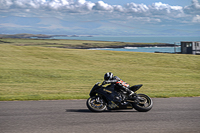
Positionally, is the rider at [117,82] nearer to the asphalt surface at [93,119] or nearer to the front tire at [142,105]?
the front tire at [142,105]

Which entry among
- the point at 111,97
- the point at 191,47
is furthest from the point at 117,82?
the point at 191,47

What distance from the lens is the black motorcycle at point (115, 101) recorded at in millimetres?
9844

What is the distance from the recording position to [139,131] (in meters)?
7.23

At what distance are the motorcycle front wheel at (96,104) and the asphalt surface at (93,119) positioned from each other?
21cm

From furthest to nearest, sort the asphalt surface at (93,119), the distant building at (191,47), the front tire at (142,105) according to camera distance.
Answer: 1. the distant building at (191,47)
2. the front tire at (142,105)
3. the asphalt surface at (93,119)

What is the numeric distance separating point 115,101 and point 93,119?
144 cm

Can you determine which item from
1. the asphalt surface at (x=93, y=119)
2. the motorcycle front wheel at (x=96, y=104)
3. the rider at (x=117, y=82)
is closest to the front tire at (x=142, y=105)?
the asphalt surface at (x=93, y=119)

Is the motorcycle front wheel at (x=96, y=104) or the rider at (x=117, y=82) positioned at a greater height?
the rider at (x=117, y=82)

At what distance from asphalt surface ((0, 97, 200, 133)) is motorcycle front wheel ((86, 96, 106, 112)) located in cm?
21

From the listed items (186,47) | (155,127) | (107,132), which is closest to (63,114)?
(107,132)

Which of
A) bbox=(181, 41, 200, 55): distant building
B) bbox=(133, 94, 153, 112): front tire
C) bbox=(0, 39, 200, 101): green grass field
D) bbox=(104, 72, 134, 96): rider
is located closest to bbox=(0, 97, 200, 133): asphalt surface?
bbox=(133, 94, 153, 112): front tire

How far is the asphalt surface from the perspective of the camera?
7.40 meters

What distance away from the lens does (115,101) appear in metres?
9.83

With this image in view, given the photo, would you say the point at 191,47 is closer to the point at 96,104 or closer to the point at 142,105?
the point at 142,105
